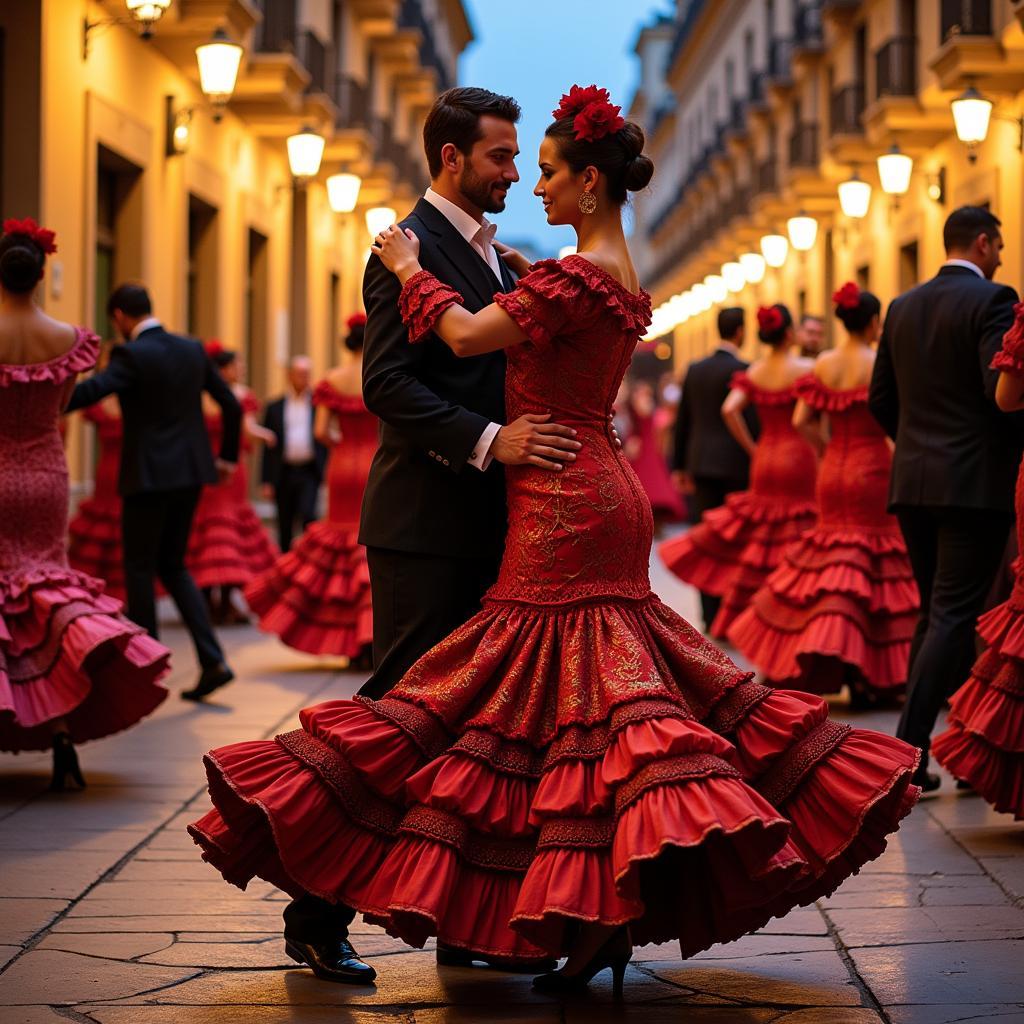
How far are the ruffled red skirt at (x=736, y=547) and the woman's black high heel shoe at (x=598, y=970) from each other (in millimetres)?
6774

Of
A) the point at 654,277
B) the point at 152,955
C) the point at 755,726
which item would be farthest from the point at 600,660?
the point at 654,277

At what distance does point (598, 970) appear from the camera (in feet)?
15.0

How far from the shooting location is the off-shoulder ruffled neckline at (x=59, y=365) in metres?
7.19

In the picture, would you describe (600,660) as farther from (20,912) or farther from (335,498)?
(335,498)

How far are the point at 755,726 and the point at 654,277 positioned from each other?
67.9 meters

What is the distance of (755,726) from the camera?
4418 mm

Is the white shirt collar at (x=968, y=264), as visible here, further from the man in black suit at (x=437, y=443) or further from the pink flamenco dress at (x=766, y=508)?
the pink flamenco dress at (x=766, y=508)

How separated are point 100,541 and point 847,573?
563 centimetres

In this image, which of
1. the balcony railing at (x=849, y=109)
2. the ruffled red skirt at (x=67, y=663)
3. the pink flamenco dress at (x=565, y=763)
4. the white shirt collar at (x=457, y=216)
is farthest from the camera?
the balcony railing at (x=849, y=109)

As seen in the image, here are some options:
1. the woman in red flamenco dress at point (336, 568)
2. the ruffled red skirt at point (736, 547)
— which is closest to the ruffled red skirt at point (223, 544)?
the woman in red flamenco dress at point (336, 568)

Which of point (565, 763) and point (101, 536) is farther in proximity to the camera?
point (101, 536)

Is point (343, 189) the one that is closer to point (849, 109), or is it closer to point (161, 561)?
point (161, 561)

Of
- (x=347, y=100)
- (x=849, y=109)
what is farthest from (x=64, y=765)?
(x=849, y=109)

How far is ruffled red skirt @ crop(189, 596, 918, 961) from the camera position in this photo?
4090 millimetres
